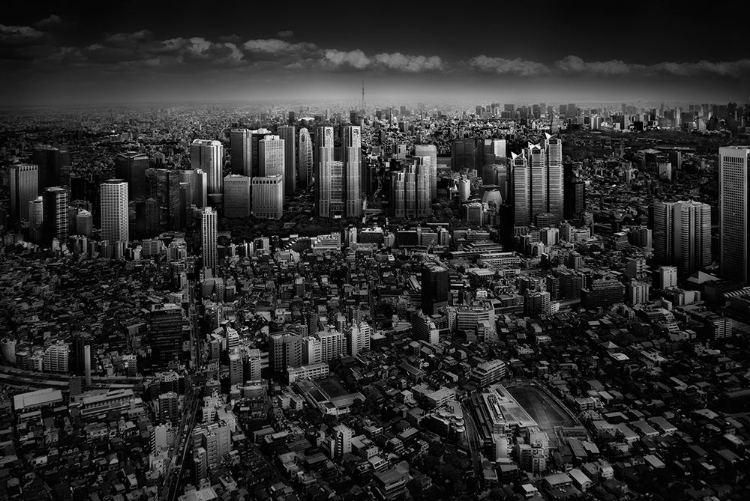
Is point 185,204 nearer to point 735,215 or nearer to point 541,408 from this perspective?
point 541,408

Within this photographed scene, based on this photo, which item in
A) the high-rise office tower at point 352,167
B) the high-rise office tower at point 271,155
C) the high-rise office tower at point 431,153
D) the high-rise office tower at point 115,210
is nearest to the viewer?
the high-rise office tower at point 115,210

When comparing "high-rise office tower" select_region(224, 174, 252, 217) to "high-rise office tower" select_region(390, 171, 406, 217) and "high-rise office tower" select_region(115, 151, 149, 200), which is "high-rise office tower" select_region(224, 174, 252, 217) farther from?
"high-rise office tower" select_region(390, 171, 406, 217)

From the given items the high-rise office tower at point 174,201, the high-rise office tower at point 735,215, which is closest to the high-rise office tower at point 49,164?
the high-rise office tower at point 174,201

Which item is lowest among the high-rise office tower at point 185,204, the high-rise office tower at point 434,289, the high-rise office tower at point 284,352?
the high-rise office tower at point 284,352

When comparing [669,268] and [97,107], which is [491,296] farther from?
[97,107]

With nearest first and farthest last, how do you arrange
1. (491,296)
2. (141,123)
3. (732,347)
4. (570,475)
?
(570,475)
(732,347)
(491,296)
(141,123)

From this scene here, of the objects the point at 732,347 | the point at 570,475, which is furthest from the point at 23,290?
the point at 732,347

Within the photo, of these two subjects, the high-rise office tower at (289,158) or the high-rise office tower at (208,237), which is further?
the high-rise office tower at (289,158)

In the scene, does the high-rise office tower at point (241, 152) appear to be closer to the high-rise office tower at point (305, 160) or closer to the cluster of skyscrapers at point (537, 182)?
the high-rise office tower at point (305, 160)
